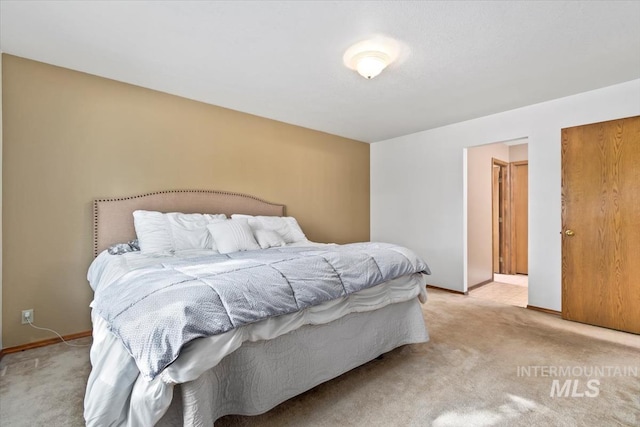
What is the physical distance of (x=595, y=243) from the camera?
2.97 metres

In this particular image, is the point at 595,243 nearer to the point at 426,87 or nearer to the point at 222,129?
the point at 426,87

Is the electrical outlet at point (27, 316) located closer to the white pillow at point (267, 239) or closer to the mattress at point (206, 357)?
the mattress at point (206, 357)

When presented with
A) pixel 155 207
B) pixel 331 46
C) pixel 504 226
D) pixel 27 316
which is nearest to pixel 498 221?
pixel 504 226

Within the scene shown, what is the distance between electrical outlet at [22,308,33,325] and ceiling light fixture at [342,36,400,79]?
327 cm

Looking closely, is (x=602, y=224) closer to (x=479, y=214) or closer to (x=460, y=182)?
(x=460, y=182)

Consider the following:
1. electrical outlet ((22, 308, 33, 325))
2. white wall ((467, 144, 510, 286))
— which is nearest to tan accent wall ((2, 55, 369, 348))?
electrical outlet ((22, 308, 33, 325))

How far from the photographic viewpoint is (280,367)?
1.60 metres

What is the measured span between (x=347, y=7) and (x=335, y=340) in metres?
2.00

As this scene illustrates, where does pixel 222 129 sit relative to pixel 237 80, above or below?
below

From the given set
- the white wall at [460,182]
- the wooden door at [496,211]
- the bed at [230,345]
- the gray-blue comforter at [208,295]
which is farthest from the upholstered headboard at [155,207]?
the wooden door at [496,211]

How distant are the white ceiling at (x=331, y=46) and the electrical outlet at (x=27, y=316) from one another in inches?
81.2

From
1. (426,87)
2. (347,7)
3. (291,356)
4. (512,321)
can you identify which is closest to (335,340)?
(291,356)

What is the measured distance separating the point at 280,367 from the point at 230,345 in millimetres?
442

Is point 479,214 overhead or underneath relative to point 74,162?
underneath
